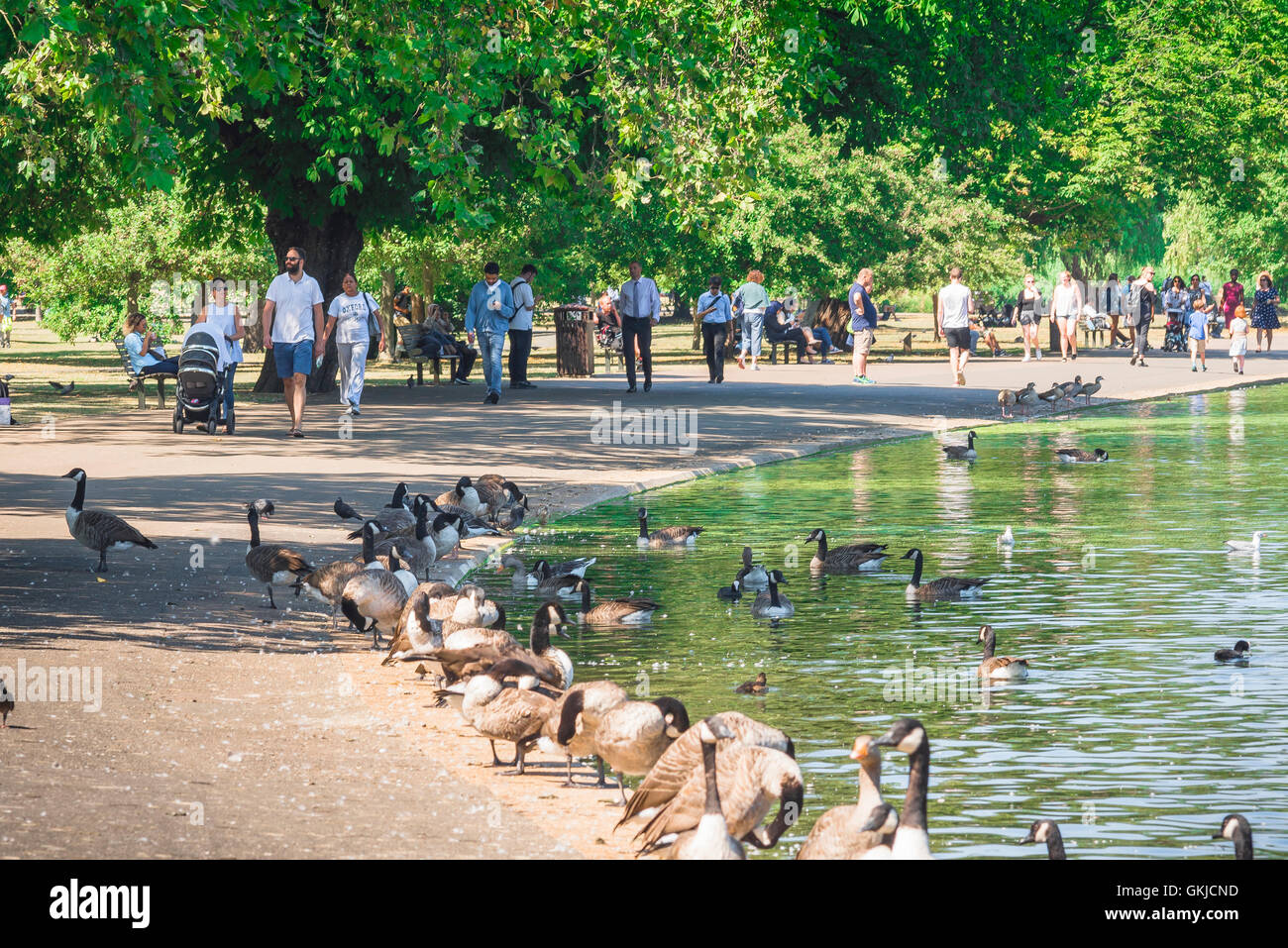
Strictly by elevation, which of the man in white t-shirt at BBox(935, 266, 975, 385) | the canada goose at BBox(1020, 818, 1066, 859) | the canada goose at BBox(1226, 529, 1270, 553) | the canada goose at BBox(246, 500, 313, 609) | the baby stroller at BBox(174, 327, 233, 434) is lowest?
the canada goose at BBox(1020, 818, 1066, 859)

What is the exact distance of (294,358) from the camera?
22266 mm

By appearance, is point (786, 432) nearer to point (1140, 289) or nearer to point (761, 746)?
point (761, 746)

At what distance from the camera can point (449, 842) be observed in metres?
6.79

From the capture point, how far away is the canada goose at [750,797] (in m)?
6.77

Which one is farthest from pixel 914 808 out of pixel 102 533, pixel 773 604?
pixel 102 533

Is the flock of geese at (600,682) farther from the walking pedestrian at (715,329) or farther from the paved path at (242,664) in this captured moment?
the walking pedestrian at (715,329)

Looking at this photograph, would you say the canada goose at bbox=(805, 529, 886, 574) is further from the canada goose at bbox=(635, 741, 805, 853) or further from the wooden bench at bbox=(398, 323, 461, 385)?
the wooden bench at bbox=(398, 323, 461, 385)

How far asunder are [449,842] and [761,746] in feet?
4.15

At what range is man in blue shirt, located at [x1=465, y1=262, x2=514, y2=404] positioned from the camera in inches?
1104

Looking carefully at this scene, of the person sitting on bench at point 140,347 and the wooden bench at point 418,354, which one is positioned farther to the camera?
the wooden bench at point 418,354

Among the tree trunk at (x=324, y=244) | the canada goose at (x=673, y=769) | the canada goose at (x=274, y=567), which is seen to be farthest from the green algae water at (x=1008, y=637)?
the tree trunk at (x=324, y=244)

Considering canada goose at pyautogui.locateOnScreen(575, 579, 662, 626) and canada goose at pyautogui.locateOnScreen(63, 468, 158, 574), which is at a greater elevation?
canada goose at pyautogui.locateOnScreen(63, 468, 158, 574)

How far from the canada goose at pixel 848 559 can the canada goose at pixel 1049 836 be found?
22.4ft

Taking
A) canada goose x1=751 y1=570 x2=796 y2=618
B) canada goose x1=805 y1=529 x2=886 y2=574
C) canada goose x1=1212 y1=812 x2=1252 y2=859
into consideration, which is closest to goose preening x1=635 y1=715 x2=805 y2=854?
canada goose x1=1212 y1=812 x2=1252 y2=859
